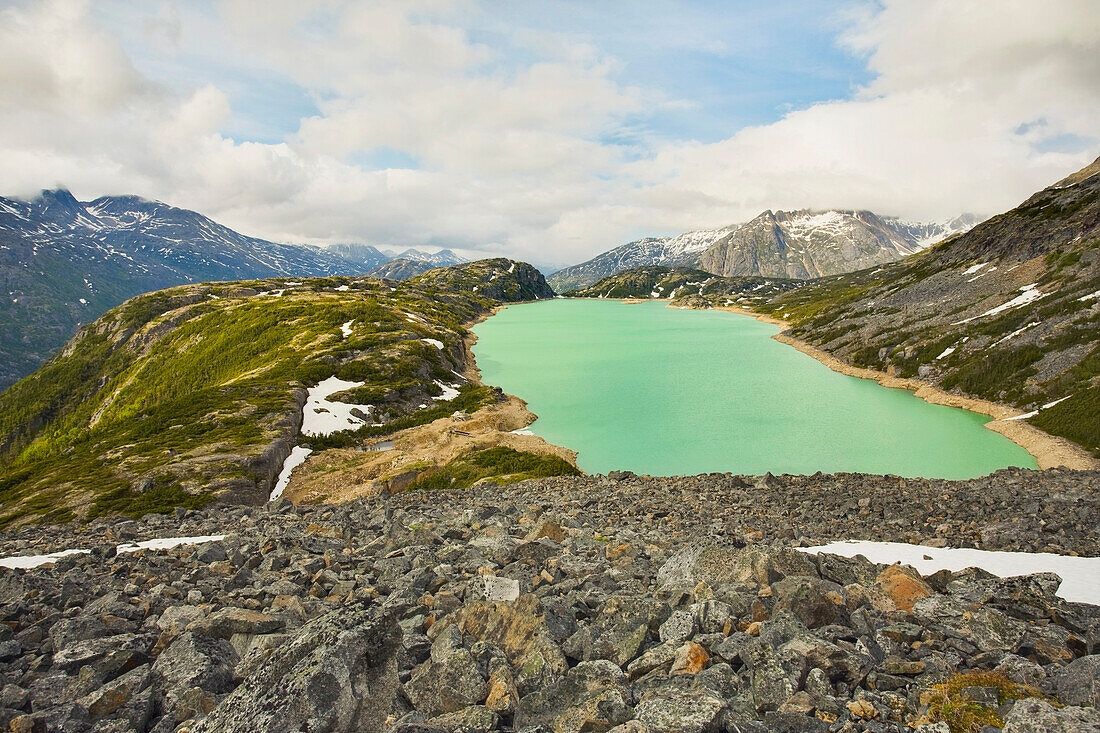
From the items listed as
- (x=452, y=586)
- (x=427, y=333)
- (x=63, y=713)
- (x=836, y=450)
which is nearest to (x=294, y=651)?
(x=63, y=713)

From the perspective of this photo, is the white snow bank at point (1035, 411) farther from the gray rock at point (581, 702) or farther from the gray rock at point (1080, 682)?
the gray rock at point (581, 702)

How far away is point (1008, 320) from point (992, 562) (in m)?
81.0

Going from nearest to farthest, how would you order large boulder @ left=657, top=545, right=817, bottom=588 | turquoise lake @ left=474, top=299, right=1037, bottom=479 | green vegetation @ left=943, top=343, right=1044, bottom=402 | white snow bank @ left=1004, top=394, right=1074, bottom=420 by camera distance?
large boulder @ left=657, top=545, right=817, bottom=588 < turquoise lake @ left=474, top=299, right=1037, bottom=479 < white snow bank @ left=1004, top=394, right=1074, bottom=420 < green vegetation @ left=943, top=343, right=1044, bottom=402

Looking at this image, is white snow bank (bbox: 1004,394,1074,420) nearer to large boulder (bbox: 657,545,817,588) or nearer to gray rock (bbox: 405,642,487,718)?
large boulder (bbox: 657,545,817,588)

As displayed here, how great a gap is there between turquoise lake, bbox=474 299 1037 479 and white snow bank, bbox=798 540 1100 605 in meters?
26.7

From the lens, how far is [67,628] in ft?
26.5

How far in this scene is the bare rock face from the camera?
5953 mm

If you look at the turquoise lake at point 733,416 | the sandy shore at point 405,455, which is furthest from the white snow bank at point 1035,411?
the sandy shore at point 405,455

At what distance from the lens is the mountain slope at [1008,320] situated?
55.7 metres

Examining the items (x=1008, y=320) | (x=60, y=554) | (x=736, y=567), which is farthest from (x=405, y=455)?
(x=1008, y=320)

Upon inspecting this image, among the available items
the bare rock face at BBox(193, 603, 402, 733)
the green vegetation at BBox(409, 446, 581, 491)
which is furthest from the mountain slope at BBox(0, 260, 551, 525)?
the bare rock face at BBox(193, 603, 402, 733)

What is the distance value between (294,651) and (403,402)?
5597 cm

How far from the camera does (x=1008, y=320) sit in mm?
72438

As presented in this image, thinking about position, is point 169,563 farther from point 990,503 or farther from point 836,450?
point 836,450
